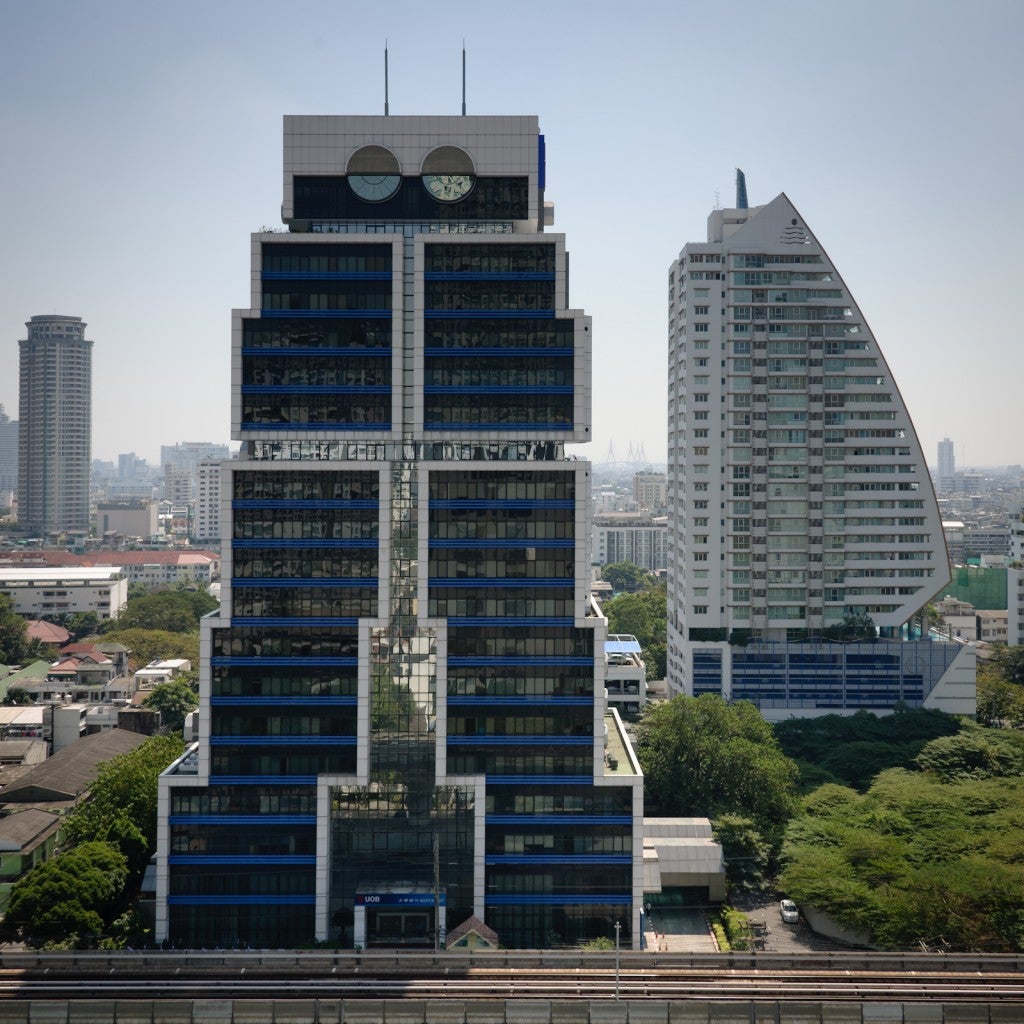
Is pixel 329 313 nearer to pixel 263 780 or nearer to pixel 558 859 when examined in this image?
pixel 263 780

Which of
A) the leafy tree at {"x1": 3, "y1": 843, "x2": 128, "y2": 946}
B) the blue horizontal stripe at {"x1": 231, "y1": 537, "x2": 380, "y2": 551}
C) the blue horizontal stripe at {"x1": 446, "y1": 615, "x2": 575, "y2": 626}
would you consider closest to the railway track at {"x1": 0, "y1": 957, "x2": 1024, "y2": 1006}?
the leafy tree at {"x1": 3, "y1": 843, "x2": 128, "y2": 946}

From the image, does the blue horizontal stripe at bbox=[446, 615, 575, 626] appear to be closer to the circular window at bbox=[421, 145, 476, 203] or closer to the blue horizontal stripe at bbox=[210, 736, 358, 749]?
the blue horizontal stripe at bbox=[210, 736, 358, 749]

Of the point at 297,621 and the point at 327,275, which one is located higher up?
the point at 327,275

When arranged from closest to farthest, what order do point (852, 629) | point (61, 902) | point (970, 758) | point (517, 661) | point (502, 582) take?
point (61, 902) → point (517, 661) → point (502, 582) → point (970, 758) → point (852, 629)

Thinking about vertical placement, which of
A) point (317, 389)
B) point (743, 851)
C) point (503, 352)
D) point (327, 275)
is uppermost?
point (327, 275)

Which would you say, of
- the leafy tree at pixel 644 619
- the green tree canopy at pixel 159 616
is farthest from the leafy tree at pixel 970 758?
the green tree canopy at pixel 159 616

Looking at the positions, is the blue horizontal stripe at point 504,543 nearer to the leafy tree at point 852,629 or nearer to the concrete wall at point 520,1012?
the concrete wall at point 520,1012

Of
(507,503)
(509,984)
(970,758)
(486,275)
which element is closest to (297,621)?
(507,503)
